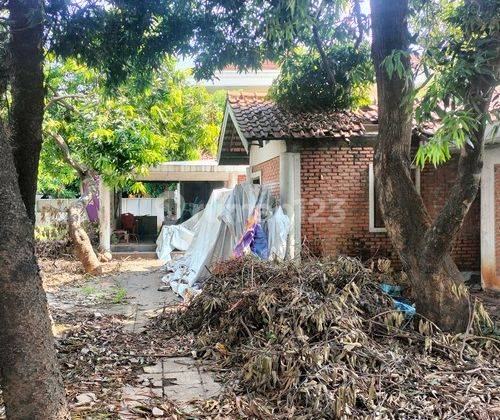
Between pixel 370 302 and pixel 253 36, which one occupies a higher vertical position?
pixel 253 36

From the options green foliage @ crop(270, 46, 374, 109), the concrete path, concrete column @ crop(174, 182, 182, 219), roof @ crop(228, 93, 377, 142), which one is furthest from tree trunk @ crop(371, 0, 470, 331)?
concrete column @ crop(174, 182, 182, 219)

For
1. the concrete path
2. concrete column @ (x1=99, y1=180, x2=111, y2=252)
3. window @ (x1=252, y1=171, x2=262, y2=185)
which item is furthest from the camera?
concrete column @ (x1=99, y1=180, x2=111, y2=252)

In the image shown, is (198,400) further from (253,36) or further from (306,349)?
(253,36)

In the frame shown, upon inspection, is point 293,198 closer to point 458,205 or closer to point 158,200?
point 458,205

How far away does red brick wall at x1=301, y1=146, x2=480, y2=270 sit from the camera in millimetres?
9711

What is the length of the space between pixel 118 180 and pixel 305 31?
6.28 metres

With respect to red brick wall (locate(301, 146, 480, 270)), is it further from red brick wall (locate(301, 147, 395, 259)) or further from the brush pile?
the brush pile

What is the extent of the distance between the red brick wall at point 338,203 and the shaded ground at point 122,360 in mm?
2986

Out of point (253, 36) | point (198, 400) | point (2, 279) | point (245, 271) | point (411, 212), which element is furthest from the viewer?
point (253, 36)

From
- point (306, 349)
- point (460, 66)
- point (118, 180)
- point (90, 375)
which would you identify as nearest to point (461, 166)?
point (460, 66)

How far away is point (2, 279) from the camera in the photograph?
9.45 ft

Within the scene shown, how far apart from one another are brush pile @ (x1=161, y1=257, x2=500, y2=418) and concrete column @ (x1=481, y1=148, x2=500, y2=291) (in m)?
3.93

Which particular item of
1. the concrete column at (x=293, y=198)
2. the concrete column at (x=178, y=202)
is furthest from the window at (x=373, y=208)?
the concrete column at (x=178, y=202)

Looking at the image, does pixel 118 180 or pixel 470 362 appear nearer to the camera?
pixel 470 362
